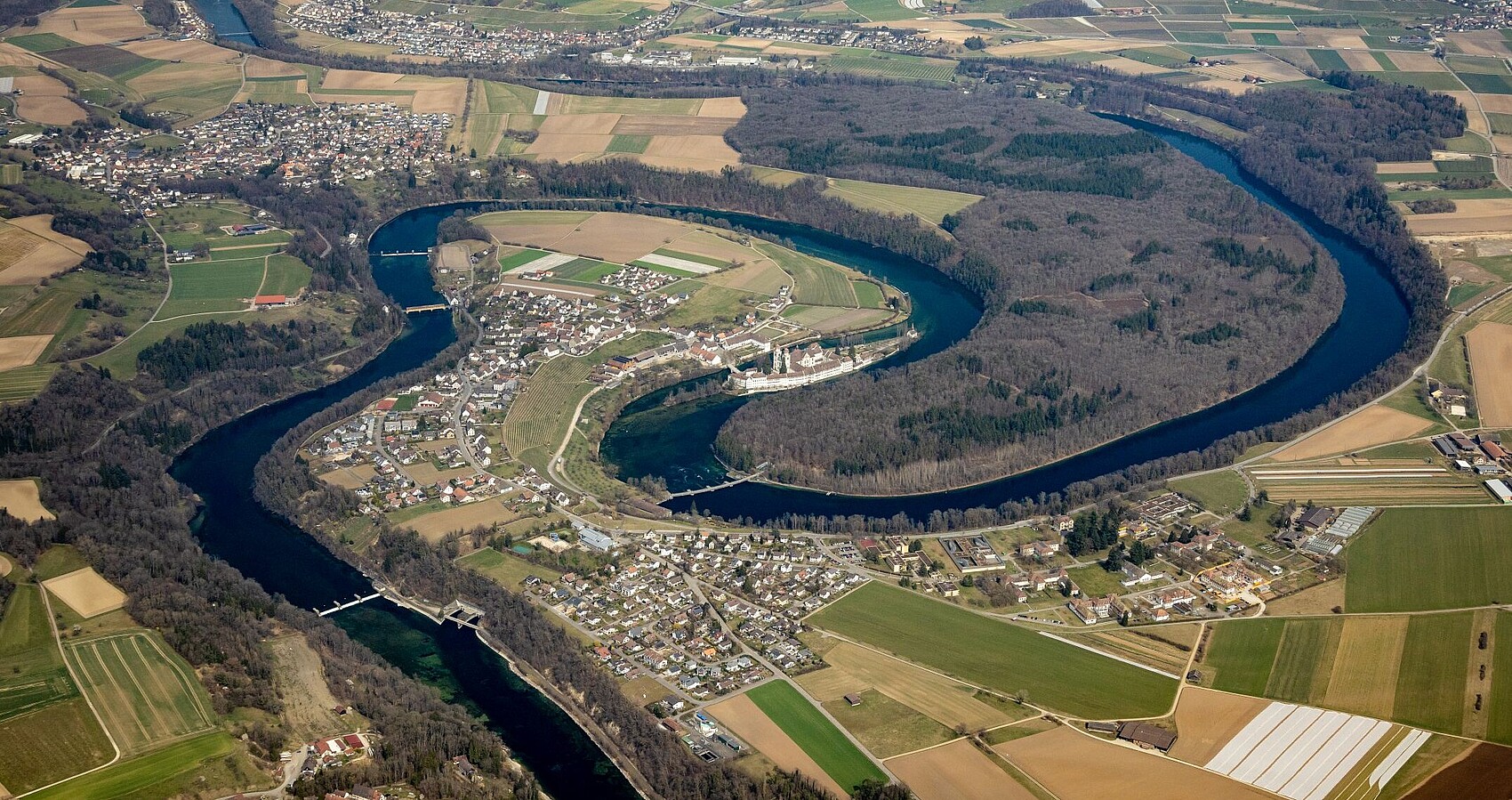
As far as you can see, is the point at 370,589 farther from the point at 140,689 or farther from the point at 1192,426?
the point at 1192,426

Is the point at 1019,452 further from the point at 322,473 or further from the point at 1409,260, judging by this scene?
the point at 1409,260

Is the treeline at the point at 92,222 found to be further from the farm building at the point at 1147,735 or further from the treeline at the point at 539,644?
the farm building at the point at 1147,735

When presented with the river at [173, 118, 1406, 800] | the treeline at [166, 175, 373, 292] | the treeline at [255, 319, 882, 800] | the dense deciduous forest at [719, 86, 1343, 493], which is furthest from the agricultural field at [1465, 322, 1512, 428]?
the treeline at [166, 175, 373, 292]

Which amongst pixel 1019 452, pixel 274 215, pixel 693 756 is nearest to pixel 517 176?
pixel 274 215

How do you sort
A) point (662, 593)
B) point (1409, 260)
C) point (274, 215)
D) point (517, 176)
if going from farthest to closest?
1. point (517, 176)
2. point (274, 215)
3. point (1409, 260)
4. point (662, 593)

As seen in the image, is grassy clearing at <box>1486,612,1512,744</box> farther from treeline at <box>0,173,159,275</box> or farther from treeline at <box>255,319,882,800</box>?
treeline at <box>0,173,159,275</box>

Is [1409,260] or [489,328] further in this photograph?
[1409,260]

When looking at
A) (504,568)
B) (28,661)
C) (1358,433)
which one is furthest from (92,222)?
(1358,433)
